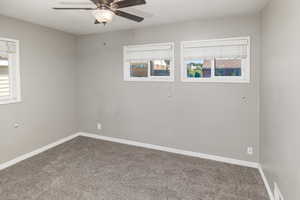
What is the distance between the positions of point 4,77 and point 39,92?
632mm

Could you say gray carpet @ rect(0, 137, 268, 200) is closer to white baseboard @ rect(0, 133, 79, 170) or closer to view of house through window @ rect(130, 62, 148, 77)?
white baseboard @ rect(0, 133, 79, 170)

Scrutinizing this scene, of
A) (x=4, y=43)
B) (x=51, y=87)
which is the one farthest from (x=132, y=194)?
(x=4, y=43)

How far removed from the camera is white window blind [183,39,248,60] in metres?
2.93

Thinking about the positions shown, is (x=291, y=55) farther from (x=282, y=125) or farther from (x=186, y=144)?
(x=186, y=144)

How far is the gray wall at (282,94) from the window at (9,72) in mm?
3840

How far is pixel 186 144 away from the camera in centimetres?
346

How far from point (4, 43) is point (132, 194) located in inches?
121

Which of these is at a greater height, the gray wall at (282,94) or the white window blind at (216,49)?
the white window blind at (216,49)

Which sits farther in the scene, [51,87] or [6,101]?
[51,87]

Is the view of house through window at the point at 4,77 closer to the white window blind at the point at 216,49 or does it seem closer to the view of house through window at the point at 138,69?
the view of house through window at the point at 138,69

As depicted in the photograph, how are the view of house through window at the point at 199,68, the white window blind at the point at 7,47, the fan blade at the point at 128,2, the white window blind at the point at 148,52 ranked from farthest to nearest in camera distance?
the white window blind at the point at 148,52, the view of house through window at the point at 199,68, the white window blind at the point at 7,47, the fan blade at the point at 128,2

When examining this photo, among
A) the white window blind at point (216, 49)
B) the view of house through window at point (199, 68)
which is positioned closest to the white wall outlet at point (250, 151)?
the view of house through window at point (199, 68)

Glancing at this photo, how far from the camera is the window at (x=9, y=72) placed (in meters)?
2.96

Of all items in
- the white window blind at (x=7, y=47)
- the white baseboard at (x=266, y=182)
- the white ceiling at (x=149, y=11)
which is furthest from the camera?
the white window blind at (x=7, y=47)
